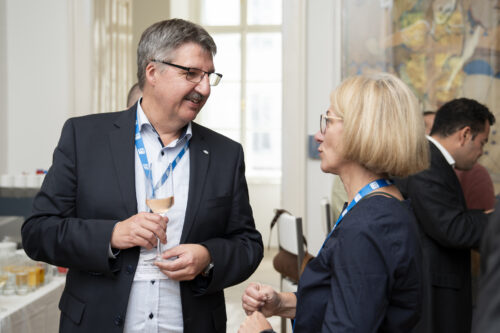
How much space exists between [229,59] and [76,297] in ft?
24.0

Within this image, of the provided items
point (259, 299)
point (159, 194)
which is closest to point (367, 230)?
point (259, 299)

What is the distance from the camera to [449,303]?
2732mm

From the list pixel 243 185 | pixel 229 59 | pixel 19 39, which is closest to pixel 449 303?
pixel 243 185

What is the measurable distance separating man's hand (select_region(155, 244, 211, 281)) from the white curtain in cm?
345

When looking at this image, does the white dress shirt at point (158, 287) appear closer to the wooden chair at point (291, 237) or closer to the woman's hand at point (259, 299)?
the woman's hand at point (259, 299)

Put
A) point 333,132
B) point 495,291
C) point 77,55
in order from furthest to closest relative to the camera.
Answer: point 77,55 < point 333,132 < point 495,291

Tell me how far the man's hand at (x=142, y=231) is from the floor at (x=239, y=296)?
3.12m

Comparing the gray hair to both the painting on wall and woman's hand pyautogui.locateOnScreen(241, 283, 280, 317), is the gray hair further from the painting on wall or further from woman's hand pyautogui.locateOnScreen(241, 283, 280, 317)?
the painting on wall

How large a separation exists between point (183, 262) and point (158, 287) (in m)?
0.17

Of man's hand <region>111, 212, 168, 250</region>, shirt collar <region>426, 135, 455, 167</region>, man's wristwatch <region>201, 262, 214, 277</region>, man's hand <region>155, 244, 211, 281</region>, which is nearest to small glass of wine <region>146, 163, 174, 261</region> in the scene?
man's hand <region>111, 212, 168, 250</region>

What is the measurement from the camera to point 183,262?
1669mm

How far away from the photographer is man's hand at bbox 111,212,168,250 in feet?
5.24

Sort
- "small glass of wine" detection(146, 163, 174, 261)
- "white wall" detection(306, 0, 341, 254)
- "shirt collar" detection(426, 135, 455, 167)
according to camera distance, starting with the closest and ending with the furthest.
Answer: "small glass of wine" detection(146, 163, 174, 261)
"shirt collar" detection(426, 135, 455, 167)
"white wall" detection(306, 0, 341, 254)

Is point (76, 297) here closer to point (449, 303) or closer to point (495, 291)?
point (495, 291)
